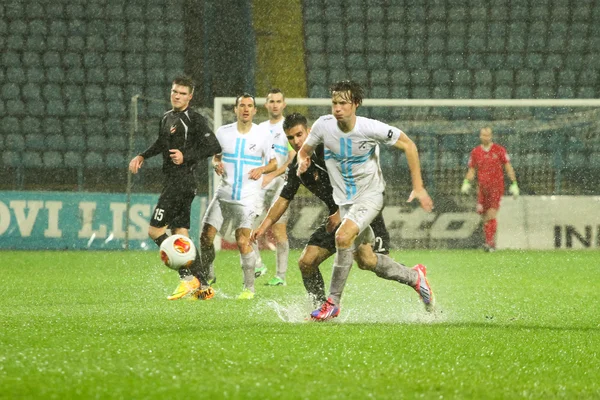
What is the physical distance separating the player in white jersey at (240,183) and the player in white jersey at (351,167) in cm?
206

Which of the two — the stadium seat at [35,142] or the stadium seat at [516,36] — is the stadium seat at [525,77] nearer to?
the stadium seat at [516,36]

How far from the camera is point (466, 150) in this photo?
1523cm

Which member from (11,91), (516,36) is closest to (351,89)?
(11,91)

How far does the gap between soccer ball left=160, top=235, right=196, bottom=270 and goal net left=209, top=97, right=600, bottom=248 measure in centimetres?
702

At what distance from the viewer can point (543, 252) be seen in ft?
48.4

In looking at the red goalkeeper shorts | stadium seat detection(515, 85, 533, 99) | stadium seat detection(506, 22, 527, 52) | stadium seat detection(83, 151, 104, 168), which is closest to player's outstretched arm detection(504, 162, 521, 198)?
the red goalkeeper shorts

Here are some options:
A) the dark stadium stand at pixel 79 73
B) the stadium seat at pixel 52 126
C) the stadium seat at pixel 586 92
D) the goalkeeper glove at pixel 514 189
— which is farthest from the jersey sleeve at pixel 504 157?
the stadium seat at pixel 52 126

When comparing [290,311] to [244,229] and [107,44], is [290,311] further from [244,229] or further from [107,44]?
[107,44]

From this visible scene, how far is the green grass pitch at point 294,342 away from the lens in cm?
433

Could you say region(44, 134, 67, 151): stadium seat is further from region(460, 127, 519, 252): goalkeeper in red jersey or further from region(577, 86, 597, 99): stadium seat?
region(577, 86, 597, 99): stadium seat

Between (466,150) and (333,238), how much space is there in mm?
8269

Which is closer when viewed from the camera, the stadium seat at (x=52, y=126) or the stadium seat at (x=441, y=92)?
the stadium seat at (x=52, y=126)

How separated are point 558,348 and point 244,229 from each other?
13.2 ft

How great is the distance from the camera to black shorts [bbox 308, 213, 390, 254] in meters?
7.29
